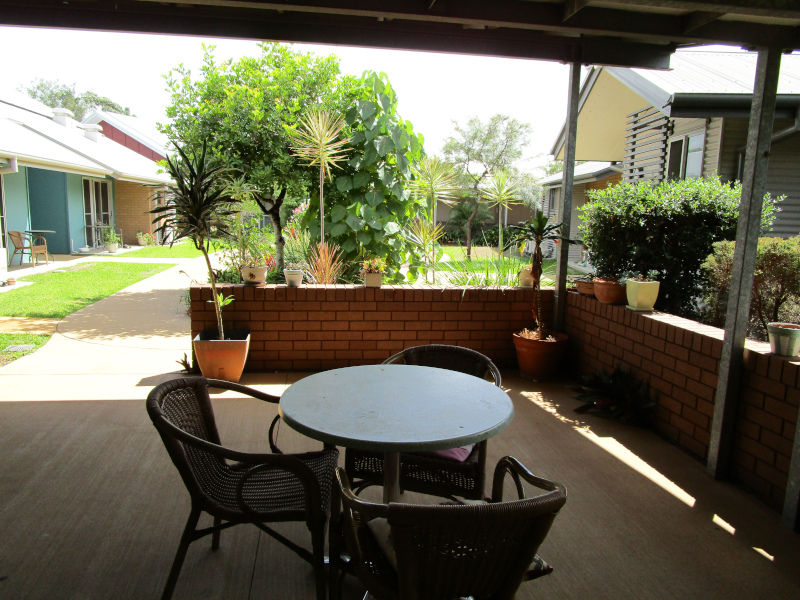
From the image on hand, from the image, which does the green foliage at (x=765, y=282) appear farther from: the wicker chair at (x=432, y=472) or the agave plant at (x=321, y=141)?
the agave plant at (x=321, y=141)

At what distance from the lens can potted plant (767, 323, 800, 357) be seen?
2863mm

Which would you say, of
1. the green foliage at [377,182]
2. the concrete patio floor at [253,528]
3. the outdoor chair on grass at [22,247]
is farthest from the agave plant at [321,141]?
the outdoor chair on grass at [22,247]

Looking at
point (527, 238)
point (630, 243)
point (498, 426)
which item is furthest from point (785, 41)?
point (498, 426)

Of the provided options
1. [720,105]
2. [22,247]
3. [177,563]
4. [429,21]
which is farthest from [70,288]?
[720,105]

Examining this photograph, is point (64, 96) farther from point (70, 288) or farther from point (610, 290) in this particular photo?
point (610, 290)

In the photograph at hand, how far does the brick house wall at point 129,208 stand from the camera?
19047 millimetres

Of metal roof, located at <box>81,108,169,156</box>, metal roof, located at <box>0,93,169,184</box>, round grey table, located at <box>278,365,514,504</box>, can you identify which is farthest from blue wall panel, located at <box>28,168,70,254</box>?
round grey table, located at <box>278,365,514,504</box>

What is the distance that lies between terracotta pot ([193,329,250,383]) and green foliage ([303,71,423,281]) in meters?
2.12

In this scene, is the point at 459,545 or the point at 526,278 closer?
the point at 459,545

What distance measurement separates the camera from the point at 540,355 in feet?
15.7

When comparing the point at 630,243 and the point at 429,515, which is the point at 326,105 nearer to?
the point at 630,243

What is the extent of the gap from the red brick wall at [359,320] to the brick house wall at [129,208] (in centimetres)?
1602

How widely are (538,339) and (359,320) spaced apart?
161cm

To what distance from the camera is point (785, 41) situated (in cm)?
301
